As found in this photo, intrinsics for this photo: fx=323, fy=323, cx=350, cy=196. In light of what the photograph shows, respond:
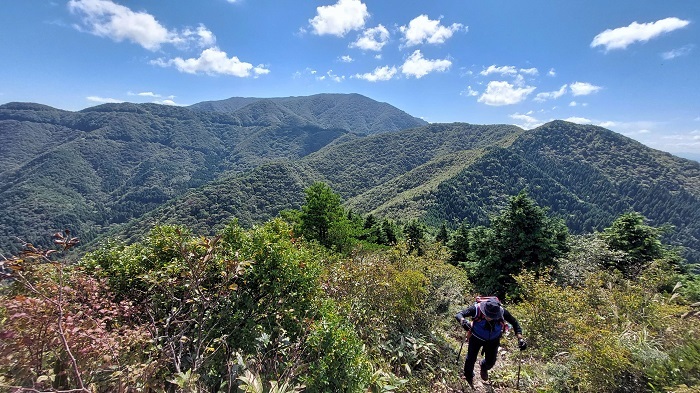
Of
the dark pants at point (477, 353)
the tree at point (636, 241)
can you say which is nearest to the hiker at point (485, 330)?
the dark pants at point (477, 353)

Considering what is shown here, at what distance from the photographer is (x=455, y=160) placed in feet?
473

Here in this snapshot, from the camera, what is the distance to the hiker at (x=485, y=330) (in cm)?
484

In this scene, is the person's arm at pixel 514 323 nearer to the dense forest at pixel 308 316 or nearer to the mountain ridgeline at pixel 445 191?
the dense forest at pixel 308 316

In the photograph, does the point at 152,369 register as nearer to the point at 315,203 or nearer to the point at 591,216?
the point at 315,203

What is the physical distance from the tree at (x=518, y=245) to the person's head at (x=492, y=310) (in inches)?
466

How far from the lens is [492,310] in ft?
15.8

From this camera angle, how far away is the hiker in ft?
15.9

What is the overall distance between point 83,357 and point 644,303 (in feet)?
27.2

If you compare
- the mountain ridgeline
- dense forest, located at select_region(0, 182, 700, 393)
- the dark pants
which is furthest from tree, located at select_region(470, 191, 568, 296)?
the mountain ridgeline

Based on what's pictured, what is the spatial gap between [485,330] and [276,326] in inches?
123

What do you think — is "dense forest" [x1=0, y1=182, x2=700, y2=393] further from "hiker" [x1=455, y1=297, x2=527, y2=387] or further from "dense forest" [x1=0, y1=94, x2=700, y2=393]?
"hiker" [x1=455, y1=297, x2=527, y2=387]

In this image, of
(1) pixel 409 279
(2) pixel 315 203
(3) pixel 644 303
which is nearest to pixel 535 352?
(3) pixel 644 303

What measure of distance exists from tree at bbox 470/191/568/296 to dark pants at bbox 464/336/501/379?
11.6 m

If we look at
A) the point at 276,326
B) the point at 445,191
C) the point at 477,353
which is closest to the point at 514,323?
the point at 477,353
